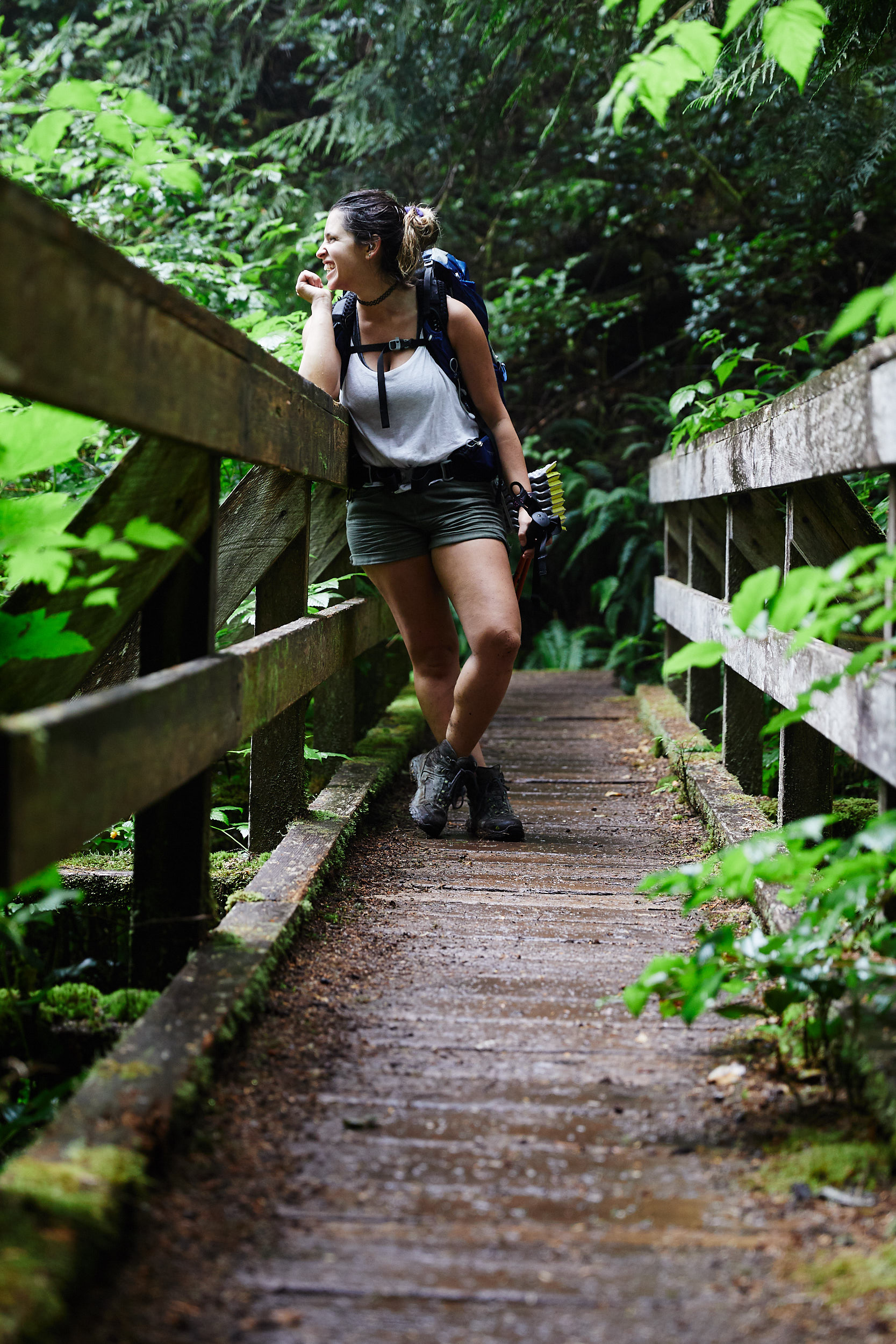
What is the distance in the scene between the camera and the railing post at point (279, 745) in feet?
10.8

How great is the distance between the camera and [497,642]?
11.3 ft

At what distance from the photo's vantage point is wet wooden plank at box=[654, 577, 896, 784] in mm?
1920

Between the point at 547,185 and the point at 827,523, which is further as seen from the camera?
the point at 547,185

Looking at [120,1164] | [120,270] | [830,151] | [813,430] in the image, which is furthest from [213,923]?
[830,151]

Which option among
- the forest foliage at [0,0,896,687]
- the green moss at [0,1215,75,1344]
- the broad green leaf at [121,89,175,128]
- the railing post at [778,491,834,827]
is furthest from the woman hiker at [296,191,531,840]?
the forest foliage at [0,0,896,687]

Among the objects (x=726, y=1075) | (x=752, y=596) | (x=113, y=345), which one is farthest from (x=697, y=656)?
(x=113, y=345)

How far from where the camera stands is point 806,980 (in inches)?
70.9

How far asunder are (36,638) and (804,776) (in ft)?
7.02

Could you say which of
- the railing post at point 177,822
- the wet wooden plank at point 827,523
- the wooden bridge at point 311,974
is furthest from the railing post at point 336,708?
the railing post at point 177,822

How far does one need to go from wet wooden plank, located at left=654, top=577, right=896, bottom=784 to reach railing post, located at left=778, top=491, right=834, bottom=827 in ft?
0.56

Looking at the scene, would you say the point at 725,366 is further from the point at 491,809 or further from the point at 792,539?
the point at 491,809

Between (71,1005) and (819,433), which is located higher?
(819,433)

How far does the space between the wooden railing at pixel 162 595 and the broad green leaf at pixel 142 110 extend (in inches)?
38.6

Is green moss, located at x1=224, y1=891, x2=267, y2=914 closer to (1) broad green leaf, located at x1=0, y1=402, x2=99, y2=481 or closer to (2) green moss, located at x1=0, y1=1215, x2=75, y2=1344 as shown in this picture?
(1) broad green leaf, located at x1=0, y1=402, x2=99, y2=481
